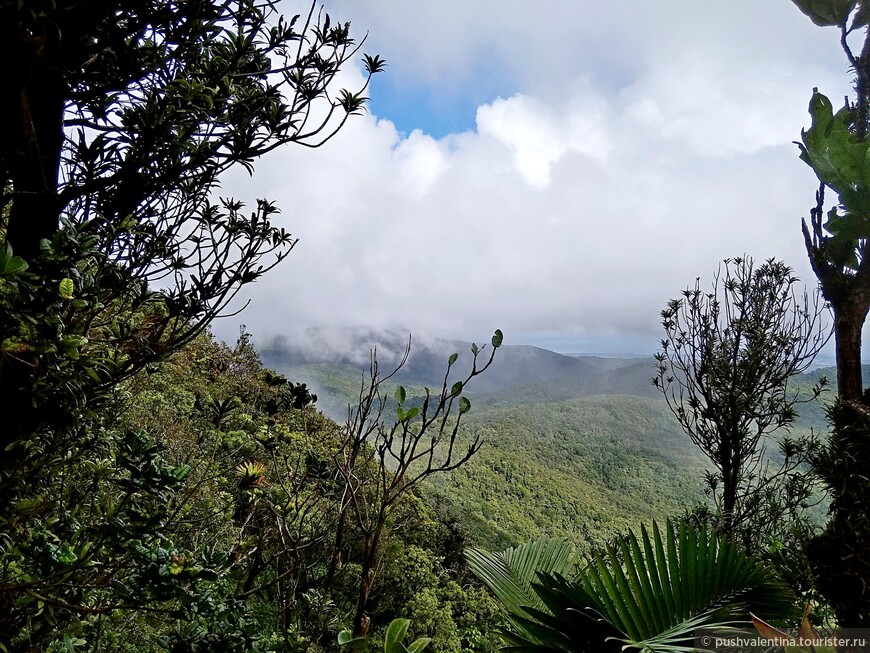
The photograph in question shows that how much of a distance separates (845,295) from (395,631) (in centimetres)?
378

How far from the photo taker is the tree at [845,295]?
265cm

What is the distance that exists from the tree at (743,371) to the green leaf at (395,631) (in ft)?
13.3

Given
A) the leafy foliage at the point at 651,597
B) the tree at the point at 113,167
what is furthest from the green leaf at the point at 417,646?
the tree at the point at 113,167

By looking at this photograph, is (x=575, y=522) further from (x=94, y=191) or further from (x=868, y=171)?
(x=94, y=191)

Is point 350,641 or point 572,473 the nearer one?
point 350,641

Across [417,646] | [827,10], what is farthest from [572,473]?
[417,646]

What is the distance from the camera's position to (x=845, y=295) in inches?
122

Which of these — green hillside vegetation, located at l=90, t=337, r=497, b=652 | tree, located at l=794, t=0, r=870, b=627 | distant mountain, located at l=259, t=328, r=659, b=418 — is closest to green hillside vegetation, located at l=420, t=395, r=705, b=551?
distant mountain, located at l=259, t=328, r=659, b=418

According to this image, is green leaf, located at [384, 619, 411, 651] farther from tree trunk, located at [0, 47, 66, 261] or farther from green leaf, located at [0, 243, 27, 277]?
tree trunk, located at [0, 47, 66, 261]

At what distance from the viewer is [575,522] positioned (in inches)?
781

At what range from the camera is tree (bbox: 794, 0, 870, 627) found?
8.69 feet

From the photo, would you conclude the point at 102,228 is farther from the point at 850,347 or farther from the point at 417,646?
the point at 850,347

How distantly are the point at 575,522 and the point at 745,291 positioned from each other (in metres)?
18.3

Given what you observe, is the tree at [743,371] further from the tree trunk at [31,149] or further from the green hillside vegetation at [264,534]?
the tree trunk at [31,149]
